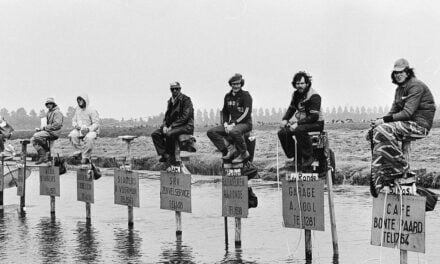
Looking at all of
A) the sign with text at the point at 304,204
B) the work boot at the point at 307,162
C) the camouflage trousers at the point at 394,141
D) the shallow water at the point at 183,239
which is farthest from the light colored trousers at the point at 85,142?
the camouflage trousers at the point at 394,141

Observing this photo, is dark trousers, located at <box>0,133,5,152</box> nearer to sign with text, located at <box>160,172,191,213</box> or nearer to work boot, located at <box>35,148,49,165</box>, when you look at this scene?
work boot, located at <box>35,148,49,165</box>

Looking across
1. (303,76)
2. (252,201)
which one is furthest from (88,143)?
(303,76)

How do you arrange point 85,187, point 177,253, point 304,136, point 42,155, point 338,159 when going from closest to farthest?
point 304,136
point 177,253
point 85,187
point 42,155
point 338,159

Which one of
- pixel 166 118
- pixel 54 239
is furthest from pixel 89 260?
pixel 166 118

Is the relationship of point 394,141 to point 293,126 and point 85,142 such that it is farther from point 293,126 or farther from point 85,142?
point 85,142

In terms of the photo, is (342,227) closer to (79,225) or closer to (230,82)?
(230,82)

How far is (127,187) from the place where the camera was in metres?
17.5

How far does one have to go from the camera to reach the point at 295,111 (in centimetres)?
1325

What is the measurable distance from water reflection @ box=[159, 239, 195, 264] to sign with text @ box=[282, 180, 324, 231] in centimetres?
189

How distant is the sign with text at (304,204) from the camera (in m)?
12.5

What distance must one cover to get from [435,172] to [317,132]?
1476 cm

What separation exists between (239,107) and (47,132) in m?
7.30

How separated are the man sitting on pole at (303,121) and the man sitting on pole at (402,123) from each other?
1.93m

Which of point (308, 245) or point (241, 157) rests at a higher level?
point (241, 157)
